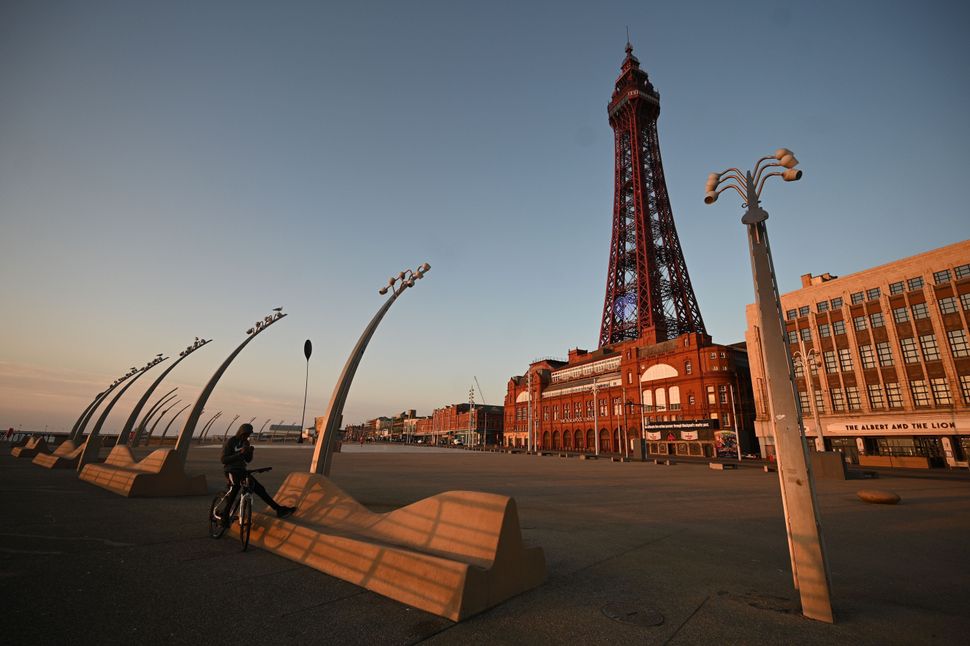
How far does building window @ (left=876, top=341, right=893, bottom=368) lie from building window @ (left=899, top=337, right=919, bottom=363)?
938mm

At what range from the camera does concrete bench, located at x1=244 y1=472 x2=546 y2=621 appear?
4582 mm

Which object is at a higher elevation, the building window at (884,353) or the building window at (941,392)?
the building window at (884,353)

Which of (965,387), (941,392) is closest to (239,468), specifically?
(965,387)

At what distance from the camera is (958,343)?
3550 cm

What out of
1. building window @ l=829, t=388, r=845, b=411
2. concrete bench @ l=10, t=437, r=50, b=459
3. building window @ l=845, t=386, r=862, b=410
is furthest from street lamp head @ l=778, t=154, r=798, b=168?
building window @ l=829, t=388, r=845, b=411

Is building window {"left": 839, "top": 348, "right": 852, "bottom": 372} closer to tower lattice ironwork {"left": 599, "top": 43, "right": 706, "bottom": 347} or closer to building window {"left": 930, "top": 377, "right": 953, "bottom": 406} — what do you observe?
building window {"left": 930, "top": 377, "right": 953, "bottom": 406}

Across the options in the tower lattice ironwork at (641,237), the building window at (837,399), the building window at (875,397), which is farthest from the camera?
the tower lattice ironwork at (641,237)

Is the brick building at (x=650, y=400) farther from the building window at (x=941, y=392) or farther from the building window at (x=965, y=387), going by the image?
the building window at (x=965, y=387)

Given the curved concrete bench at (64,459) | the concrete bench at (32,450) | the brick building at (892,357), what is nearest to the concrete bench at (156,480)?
the curved concrete bench at (64,459)

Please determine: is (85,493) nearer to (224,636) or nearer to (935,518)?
(224,636)

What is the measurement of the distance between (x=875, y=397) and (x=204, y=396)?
53.0 meters

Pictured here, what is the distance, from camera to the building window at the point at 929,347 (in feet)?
120

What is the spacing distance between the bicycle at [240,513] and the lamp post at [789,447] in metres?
7.59

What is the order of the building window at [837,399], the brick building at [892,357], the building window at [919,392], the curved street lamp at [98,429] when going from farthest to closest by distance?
the building window at [837,399], the building window at [919,392], the brick building at [892,357], the curved street lamp at [98,429]
